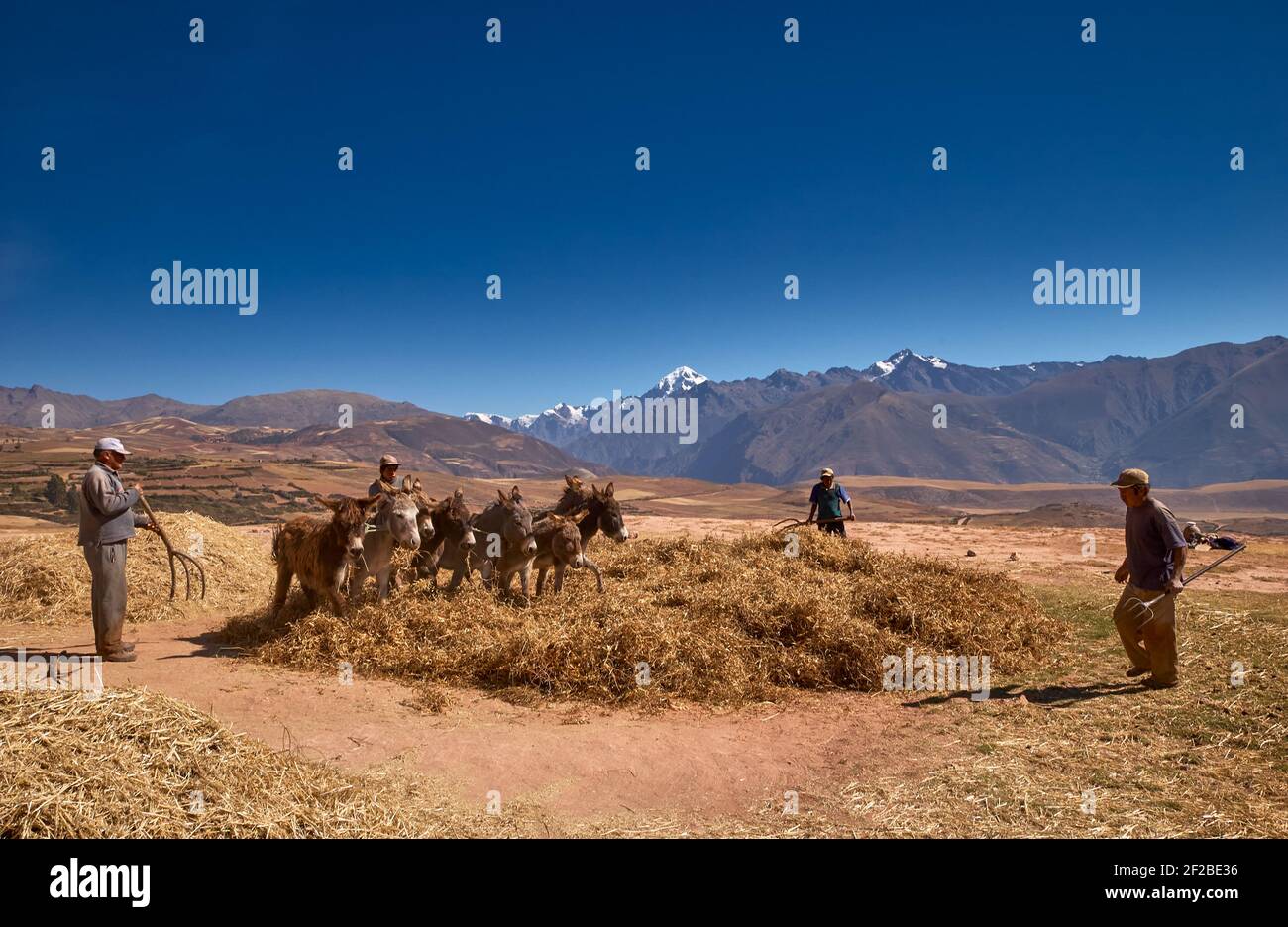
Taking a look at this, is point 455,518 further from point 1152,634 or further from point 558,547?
point 1152,634

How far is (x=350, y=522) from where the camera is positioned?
8.87 m

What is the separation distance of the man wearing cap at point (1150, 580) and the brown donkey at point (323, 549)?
947 centimetres

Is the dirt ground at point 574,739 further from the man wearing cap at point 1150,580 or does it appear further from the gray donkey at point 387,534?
the man wearing cap at point 1150,580

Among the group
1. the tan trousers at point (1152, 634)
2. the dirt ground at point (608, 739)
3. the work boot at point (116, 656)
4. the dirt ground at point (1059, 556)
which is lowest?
the dirt ground at point (1059, 556)

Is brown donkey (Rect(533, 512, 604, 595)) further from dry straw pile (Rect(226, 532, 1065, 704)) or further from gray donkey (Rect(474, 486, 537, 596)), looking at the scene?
dry straw pile (Rect(226, 532, 1065, 704))

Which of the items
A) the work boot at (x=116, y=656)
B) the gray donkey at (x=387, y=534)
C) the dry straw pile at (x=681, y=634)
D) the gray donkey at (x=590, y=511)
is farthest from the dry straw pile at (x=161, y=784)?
the gray donkey at (x=590, y=511)

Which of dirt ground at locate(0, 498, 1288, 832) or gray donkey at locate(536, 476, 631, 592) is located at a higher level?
gray donkey at locate(536, 476, 631, 592)

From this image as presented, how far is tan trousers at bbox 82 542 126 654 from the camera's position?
27.3 feet

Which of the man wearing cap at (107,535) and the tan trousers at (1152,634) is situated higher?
the man wearing cap at (107,535)

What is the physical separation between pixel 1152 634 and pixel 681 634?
558cm

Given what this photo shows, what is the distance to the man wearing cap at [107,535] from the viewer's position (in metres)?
8.20

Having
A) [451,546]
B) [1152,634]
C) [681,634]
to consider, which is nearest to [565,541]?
[451,546]

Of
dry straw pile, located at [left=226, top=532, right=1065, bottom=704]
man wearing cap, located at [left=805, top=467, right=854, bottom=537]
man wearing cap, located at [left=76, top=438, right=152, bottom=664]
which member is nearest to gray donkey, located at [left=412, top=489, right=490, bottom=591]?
dry straw pile, located at [left=226, top=532, right=1065, bottom=704]
